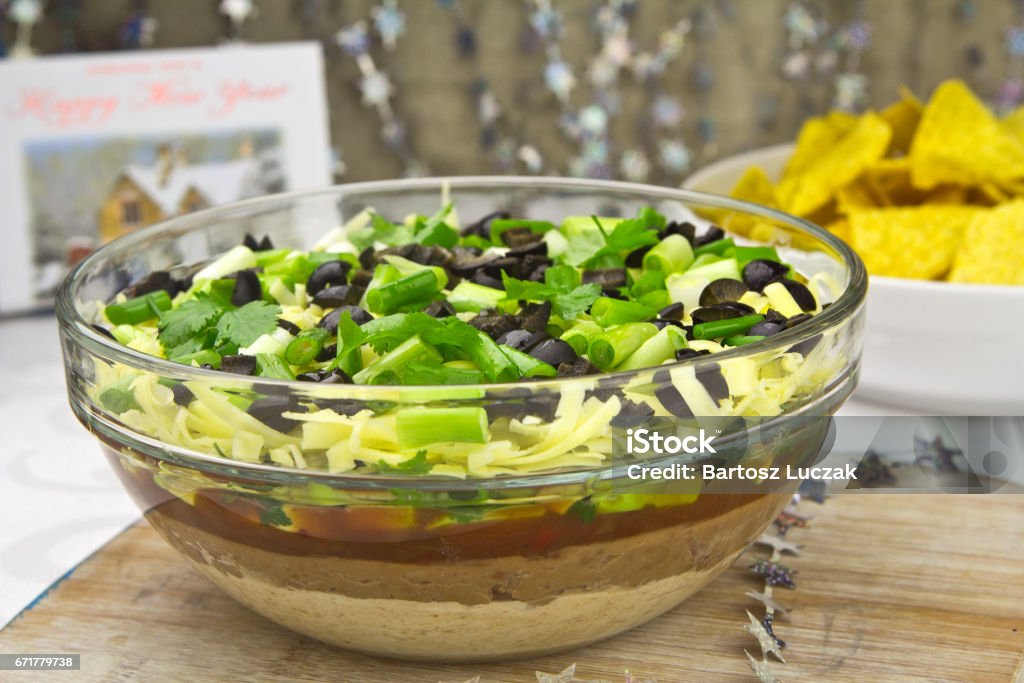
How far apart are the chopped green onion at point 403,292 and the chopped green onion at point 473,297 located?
2 centimetres

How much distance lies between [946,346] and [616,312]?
757 mm

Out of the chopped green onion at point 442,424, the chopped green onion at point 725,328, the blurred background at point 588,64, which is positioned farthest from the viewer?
the blurred background at point 588,64

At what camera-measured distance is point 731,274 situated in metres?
1.15

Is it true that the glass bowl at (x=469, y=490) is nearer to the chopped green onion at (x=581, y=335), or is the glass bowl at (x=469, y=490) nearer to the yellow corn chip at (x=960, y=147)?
the chopped green onion at (x=581, y=335)

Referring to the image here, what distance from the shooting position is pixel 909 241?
176 cm

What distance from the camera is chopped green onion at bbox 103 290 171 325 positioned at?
1.17 m

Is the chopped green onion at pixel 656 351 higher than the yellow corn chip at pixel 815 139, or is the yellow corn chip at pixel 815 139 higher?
the chopped green onion at pixel 656 351

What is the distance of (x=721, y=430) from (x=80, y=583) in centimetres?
71

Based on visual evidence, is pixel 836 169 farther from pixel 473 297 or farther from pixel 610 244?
pixel 473 297

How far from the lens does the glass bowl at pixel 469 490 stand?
818mm

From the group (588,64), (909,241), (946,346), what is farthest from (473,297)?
(588,64)

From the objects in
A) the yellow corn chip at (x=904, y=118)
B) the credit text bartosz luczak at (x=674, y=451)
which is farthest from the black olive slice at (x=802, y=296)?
the yellow corn chip at (x=904, y=118)

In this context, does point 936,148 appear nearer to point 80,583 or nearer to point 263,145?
point 263,145

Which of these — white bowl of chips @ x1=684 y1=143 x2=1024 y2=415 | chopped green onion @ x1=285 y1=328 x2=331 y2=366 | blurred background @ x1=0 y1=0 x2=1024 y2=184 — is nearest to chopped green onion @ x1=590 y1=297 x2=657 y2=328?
chopped green onion @ x1=285 y1=328 x2=331 y2=366
